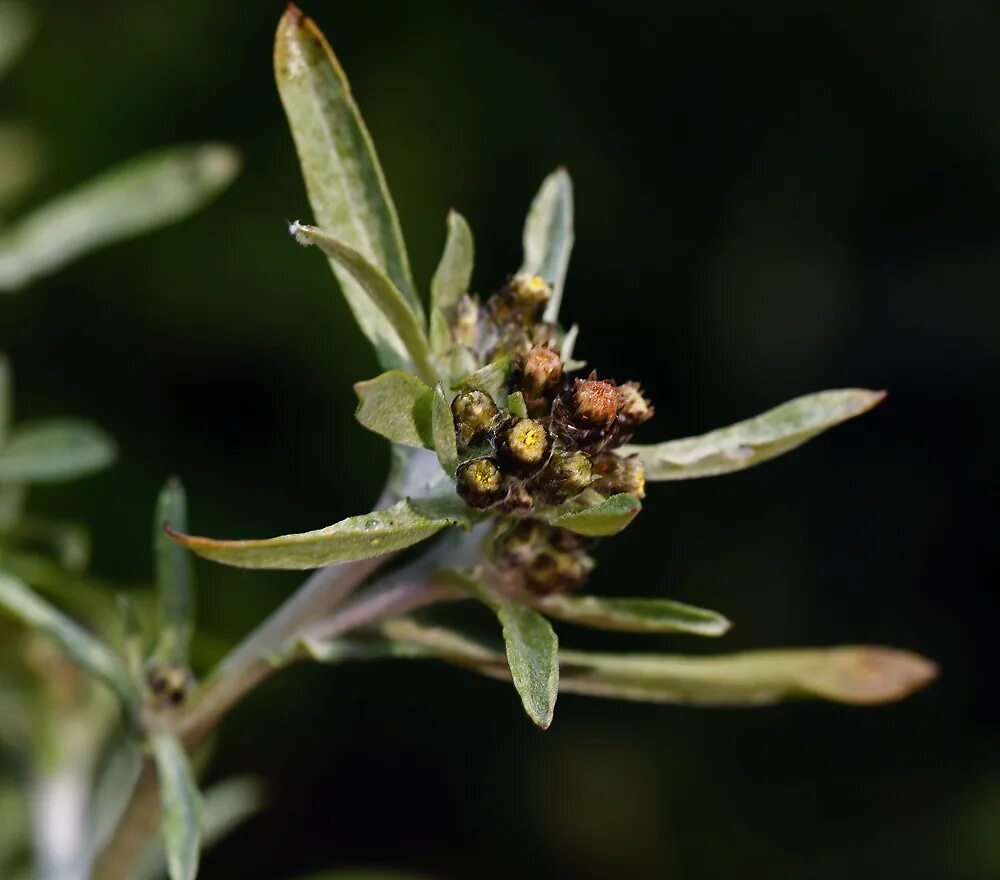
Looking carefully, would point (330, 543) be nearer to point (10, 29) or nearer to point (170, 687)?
point (170, 687)

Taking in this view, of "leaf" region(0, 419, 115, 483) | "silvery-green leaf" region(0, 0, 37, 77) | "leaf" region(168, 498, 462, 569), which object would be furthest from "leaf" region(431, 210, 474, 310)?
"silvery-green leaf" region(0, 0, 37, 77)

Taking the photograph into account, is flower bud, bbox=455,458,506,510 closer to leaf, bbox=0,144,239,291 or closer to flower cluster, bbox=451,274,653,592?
flower cluster, bbox=451,274,653,592

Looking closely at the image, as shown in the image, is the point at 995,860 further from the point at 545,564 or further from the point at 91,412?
the point at 91,412

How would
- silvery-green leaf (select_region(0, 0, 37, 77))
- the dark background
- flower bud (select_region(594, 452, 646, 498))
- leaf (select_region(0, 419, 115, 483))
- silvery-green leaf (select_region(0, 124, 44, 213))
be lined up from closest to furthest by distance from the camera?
flower bud (select_region(594, 452, 646, 498)), leaf (select_region(0, 419, 115, 483)), silvery-green leaf (select_region(0, 0, 37, 77)), silvery-green leaf (select_region(0, 124, 44, 213)), the dark background

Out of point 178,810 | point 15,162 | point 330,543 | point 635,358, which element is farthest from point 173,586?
point 635,358

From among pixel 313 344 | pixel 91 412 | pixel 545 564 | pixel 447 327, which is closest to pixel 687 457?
pixel 545 564

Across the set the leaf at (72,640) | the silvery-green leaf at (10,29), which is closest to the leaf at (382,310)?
the leaf at (72,640)
